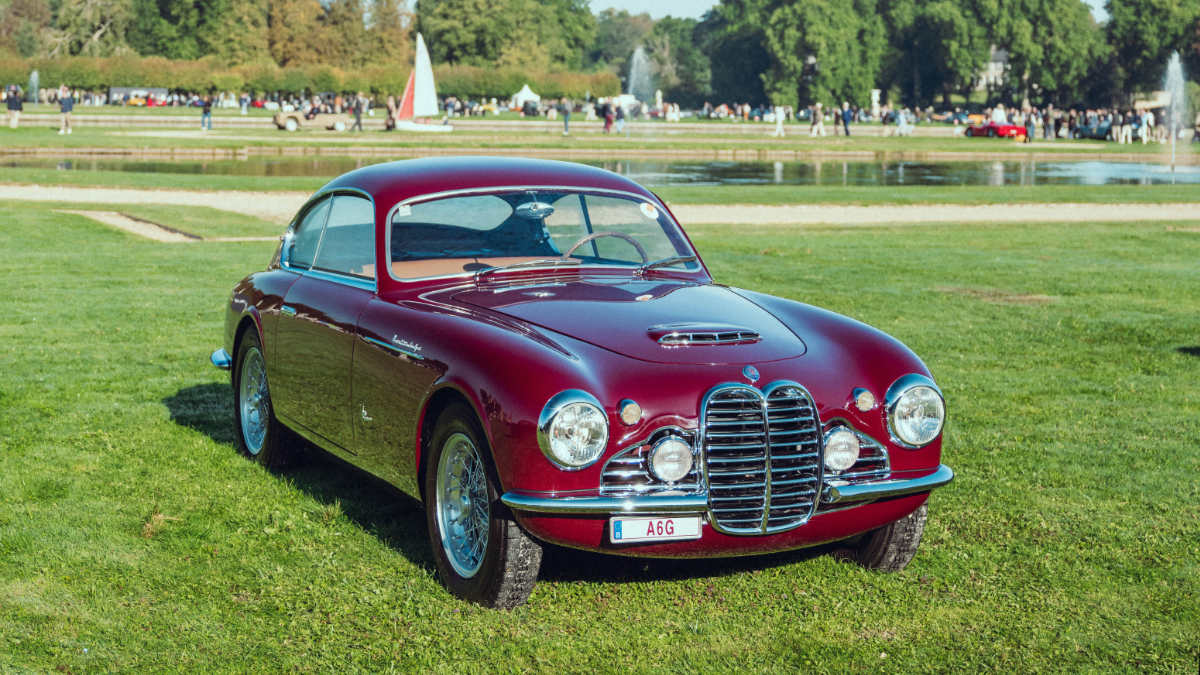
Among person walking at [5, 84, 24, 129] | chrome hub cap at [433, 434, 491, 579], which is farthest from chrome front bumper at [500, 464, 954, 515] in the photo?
person walking at [5, 84, 24, 129]

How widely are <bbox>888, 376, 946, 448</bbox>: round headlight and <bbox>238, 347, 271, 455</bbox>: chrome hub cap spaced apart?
3.41 metres

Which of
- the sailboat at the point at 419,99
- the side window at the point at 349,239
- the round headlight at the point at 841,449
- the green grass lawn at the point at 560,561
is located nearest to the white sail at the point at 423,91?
the sailboat at the point at 419,99

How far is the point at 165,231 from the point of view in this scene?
2112 centimetres

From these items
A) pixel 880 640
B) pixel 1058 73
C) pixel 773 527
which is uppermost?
pixel 1058 73

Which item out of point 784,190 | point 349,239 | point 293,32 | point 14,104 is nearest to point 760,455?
point 349,239

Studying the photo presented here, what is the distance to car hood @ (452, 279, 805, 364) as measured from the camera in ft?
17.4

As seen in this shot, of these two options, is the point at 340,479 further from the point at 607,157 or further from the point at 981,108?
the point at 981,108

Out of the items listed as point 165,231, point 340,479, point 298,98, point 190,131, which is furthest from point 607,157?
point 298,98

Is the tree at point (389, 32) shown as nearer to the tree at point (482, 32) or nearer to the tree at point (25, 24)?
the tree at point (482, 32)

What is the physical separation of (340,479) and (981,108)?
147m

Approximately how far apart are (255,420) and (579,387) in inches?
126

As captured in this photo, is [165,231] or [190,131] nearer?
[165,231]

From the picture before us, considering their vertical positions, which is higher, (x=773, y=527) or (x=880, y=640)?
(x=773, y=527)

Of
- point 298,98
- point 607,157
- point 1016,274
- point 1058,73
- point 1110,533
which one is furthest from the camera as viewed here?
point 1058,73
